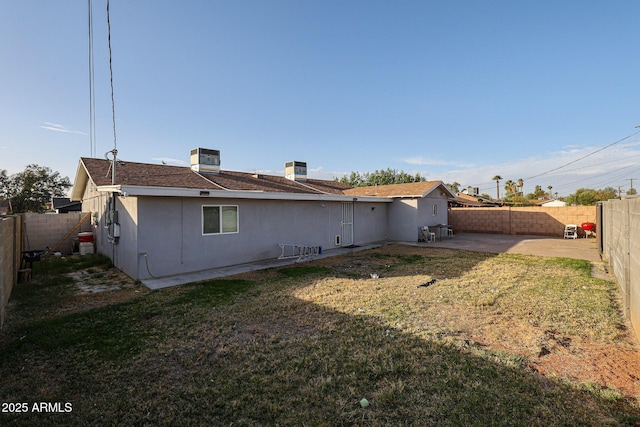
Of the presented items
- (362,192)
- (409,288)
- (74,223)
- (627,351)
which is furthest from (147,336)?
(362,192)

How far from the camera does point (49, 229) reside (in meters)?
12.1

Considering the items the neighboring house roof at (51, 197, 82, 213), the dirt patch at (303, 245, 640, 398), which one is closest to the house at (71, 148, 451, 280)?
the dirt patch at (303, 245, 640, 398)

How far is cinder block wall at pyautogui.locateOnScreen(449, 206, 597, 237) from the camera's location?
16578mm

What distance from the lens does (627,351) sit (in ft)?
12.0

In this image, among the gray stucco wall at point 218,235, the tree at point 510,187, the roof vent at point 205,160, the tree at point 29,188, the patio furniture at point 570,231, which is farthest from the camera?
the tree at point 510,187

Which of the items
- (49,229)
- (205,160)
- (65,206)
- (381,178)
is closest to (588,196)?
(381,178)

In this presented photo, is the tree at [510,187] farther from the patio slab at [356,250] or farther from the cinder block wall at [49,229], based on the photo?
the cinder block wall at [49,229]

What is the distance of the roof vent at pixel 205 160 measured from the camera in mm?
12711

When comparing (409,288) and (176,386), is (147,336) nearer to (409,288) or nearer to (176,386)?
(176,386)

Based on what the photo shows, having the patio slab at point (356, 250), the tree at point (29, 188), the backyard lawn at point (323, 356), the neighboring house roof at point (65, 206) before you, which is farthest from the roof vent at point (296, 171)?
the tree at point (29, 188)

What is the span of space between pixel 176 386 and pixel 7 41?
11.2m

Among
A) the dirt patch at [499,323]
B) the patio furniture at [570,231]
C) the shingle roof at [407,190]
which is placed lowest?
the dirt patch at [499,323]

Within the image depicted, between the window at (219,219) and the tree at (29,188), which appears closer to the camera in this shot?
the window at (219,219)

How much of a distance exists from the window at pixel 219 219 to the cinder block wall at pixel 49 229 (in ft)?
27.4
